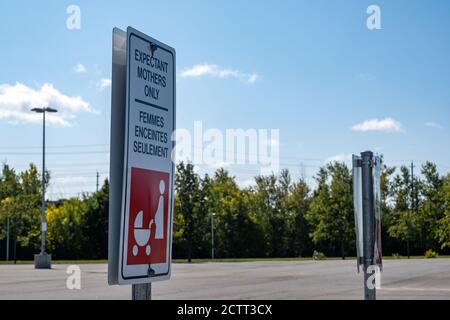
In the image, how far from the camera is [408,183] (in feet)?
242

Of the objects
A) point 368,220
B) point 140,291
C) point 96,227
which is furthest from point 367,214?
point 96,227

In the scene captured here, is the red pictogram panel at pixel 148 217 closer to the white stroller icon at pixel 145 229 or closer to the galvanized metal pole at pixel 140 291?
the white stroller icon at pixel 145 229

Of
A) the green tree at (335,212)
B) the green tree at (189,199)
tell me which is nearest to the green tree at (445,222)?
the green tree at (335,212)

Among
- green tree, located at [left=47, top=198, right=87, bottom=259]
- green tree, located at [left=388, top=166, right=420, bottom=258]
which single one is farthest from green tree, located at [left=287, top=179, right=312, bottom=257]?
green tree, located at [left=47, top=198, right=87, bottom=259]

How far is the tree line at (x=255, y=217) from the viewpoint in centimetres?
6084

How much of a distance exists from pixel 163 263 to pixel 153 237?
164 mm

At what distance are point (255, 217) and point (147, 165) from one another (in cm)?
7138

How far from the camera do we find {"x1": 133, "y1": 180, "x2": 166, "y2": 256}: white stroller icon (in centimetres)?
277

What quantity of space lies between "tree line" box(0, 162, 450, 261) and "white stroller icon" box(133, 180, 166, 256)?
55.8 meters

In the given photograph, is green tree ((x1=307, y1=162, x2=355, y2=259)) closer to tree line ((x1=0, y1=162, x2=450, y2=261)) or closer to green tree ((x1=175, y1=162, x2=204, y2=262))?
tree line ((x1=0, y1=162, x2=450, y2=261))
